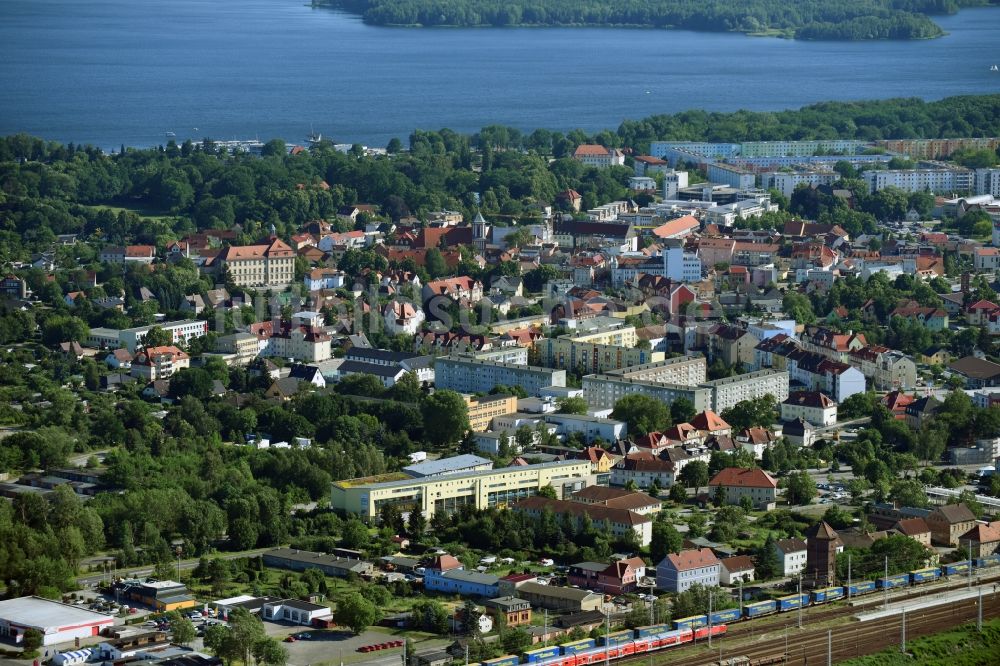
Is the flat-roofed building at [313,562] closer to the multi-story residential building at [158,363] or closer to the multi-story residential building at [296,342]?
the multi-story residential building at [158,363]

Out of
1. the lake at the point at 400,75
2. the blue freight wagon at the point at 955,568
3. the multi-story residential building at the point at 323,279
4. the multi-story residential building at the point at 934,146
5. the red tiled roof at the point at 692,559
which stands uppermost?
the multi-story residential building at the point at 934,146

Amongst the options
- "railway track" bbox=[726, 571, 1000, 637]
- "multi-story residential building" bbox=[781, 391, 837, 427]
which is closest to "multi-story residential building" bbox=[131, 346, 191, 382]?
"multi-story residential building" bbox=[781, 391, 837, 427]

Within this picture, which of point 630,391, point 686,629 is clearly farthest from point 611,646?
point 630,391

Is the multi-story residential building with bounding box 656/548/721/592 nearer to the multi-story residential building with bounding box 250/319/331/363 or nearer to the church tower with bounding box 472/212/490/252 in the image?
the multi-story residential building with bounding box 250/319/331/363

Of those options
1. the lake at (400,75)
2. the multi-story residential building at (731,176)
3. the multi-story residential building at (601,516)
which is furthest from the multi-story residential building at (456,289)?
the lake at (400,75)

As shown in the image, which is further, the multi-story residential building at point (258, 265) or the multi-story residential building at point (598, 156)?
the multi-story residential building at point (598, 156)

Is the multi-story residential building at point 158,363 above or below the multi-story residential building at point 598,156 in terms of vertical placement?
below

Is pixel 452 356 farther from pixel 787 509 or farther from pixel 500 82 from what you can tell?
pixel 500 82

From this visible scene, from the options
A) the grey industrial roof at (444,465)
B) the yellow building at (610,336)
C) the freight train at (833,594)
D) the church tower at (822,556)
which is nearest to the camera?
the freight train at (833,594)

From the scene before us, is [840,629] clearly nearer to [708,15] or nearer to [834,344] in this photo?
[834,344]
